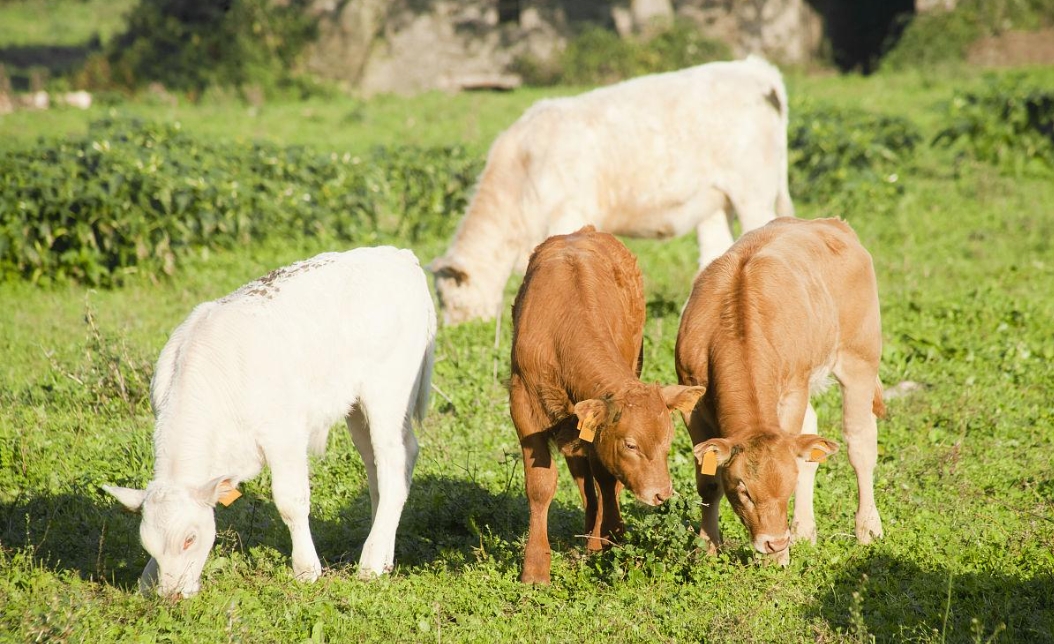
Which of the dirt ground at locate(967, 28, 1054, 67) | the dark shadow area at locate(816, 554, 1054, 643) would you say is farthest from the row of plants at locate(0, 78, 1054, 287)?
the dirt ground at locate(967, 28, 1054, 67)

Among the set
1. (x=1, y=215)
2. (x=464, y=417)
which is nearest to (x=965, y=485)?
(x=464, y=417)

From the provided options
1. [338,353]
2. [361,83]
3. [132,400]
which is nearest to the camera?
[338,353]

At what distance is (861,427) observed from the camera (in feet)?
21.8

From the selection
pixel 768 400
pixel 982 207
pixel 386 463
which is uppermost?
pixel 768 400

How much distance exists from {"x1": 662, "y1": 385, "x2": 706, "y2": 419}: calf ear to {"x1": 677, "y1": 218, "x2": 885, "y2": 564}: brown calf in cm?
23

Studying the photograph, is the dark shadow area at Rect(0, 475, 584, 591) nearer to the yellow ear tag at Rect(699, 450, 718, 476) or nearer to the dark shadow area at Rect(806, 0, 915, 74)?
the yellow ear tag at Rect(699, 450, 718, 476)

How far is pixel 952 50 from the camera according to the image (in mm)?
26656

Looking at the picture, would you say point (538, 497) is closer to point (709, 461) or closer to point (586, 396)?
point (586, 396)

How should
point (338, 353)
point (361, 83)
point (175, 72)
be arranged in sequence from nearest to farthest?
1. point (338, 353)
2. point (175, 72)
3. point (361, 83)

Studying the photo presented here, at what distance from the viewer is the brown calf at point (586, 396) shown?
16.9ft

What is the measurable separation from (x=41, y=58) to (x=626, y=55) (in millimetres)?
17885

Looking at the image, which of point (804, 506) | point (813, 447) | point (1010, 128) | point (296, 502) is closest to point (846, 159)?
point (1010, 128)

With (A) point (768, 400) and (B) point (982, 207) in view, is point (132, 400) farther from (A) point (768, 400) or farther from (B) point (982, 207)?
(B) point (982, 207)

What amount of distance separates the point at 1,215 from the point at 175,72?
15642mm
